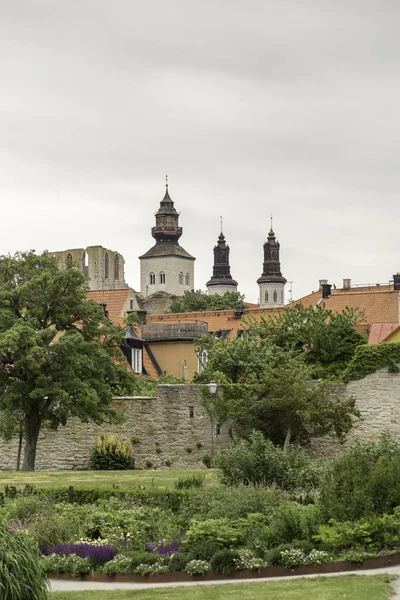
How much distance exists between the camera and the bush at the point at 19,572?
1511 centimetres

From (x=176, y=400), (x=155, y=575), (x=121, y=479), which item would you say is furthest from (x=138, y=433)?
(x=155, y=575)

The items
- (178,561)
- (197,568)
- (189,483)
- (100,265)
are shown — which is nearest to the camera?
(197,568)

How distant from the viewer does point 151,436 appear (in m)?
41.5

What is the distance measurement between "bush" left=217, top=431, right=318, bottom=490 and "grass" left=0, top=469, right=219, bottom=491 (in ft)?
2.06

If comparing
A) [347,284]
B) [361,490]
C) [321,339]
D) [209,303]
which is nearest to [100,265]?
[209,303]

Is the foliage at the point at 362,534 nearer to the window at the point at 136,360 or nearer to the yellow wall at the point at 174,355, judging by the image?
the window at the point at 136,360

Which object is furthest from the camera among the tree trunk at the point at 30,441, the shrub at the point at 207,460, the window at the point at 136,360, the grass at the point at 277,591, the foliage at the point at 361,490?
the window at the point at 136,360

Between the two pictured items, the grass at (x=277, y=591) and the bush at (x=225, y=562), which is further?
the bush at (x=225, y=562)

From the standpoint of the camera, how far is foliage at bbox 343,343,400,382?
4128 centimetres

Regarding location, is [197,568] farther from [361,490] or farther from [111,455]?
[111,455]

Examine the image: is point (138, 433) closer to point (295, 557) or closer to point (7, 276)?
point (7, 276)

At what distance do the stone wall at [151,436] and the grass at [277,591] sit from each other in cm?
2275

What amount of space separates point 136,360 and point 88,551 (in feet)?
150

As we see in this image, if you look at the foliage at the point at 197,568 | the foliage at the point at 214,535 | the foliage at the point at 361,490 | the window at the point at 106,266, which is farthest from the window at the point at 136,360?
the window at the point at 106,266
